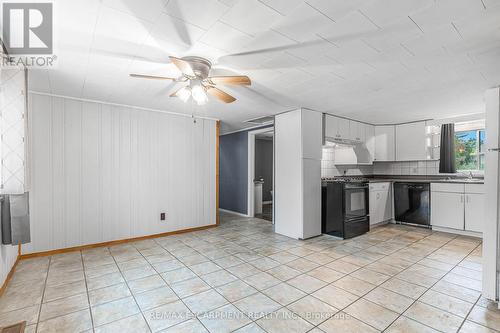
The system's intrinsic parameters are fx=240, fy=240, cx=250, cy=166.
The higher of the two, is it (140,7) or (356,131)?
(140,7)

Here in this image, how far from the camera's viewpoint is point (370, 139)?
5.38 metres

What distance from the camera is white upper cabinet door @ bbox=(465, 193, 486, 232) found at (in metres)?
A: 3.97

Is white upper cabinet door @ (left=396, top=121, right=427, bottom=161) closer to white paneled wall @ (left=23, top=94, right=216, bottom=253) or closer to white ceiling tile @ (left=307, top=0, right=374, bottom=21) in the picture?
white paneled wall @ (left=23, top=94, right=216, bottom=253)

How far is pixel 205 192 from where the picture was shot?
4.75m

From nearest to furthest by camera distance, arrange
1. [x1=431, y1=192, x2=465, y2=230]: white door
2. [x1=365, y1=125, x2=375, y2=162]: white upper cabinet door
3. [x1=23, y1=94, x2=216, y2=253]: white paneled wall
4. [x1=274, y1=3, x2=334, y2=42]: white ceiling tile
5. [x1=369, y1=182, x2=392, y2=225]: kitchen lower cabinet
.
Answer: [x1=274, y1=3, x2=334, y2=42]: white ceiling tile, [x1=23, y1=94, x2=216, y2=253]: white paneled wall, [x1=431, y1=192, x2=465, y2=230]: white door, [x1=369, y1=182, x2=392, y2=225]: kitchen lower cabinet, [x1=365, y1=125, x2=375, y2=162]: white upper cabinet door

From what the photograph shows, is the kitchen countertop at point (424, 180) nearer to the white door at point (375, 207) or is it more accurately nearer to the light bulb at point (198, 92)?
the white door at point (375, 207)

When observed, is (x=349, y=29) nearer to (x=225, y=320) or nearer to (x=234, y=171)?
(x=225, y=320)

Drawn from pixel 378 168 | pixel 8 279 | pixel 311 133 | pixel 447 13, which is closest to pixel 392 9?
pixel 447 13

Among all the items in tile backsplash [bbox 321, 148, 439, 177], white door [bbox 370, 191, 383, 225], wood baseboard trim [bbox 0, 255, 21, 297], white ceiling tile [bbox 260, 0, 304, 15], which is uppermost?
white ceiling tile [bbox 260, 0, 304, 15]

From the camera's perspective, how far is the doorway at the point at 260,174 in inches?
229

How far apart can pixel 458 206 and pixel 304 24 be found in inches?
176

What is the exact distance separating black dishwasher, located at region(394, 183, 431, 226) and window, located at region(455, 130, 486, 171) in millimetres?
974

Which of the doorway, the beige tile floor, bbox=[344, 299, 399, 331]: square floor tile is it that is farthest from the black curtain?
bbox=[344, 299, 399, 331]: square floor tile

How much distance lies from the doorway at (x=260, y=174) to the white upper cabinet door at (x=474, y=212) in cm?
339
